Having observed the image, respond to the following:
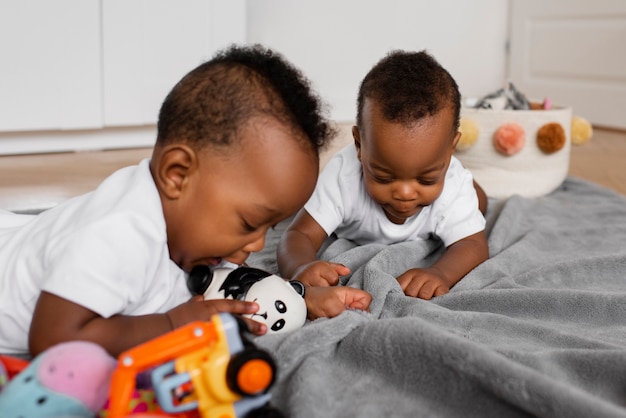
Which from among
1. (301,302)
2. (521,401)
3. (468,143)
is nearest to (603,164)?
(468,143)

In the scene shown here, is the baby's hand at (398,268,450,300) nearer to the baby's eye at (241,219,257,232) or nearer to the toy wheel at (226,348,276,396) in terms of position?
the baby's eye at (241,219,257,232)

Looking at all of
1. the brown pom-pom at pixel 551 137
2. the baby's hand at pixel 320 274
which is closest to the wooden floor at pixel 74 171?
the brown pom-pom at pixel 551 137

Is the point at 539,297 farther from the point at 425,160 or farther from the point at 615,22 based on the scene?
the point at 615,22

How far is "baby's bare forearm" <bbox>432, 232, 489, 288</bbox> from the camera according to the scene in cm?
119

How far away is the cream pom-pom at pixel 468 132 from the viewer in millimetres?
1824

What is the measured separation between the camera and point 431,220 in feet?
4.36

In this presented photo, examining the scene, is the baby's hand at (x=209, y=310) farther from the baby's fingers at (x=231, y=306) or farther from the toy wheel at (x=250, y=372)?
the toy wheel at (x=250, y=372)

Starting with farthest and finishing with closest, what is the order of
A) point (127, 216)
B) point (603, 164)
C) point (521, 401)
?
point (603, 164) < point (127, 216) < point (521, 401)

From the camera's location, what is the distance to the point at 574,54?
3.51m

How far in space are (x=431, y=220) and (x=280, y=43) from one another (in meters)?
1.93

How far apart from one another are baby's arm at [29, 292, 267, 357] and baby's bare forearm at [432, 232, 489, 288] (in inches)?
19.3

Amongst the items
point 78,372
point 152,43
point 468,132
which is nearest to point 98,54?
point 152,43

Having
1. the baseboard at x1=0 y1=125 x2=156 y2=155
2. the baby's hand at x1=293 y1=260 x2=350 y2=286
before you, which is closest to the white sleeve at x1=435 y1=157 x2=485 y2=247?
the baby's hand at x1=293 y1=260 x2=350 y2=286

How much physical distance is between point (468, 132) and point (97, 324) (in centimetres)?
129
